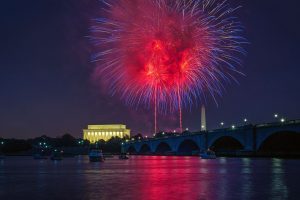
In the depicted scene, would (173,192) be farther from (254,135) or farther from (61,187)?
(254,135)

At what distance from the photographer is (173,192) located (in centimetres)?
4350

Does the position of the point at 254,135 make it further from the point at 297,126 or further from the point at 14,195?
the point at 14,195

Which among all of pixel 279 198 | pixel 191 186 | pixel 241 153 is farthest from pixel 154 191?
pixel 241 153

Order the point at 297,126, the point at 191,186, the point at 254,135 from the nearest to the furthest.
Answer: the point at 191,186 < the point at 297,126 < the point at 254,135

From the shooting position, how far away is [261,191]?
44.7 m

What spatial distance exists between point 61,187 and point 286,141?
116 m

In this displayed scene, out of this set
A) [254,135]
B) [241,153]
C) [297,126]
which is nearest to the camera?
[297,126]

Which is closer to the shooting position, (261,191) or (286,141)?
(261,191)

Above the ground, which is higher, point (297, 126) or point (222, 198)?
point (297, 126)

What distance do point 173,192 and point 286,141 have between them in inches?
4703

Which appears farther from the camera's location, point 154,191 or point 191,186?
point 191,186

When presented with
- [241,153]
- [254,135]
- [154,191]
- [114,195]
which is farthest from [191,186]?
[241,153]

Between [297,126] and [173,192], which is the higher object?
[297,126]

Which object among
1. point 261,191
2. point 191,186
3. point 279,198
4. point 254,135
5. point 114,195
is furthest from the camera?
point 254,135
